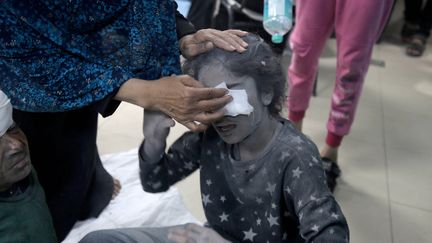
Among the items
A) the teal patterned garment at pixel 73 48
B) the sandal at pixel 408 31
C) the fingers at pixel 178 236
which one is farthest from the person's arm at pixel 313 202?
the sandal at pixel 408 31

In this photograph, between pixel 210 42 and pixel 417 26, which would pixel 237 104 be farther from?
pixel 417 26

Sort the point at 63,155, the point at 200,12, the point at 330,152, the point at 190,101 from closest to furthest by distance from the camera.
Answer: the point at 190,101
the point at 63,155
the point at 330,152
the point at 200,12

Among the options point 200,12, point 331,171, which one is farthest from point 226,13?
point 331,171

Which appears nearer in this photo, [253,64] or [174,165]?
[253,64]

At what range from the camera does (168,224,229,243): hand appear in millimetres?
925

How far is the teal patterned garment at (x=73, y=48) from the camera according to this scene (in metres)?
0.84

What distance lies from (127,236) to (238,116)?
0.37 metres

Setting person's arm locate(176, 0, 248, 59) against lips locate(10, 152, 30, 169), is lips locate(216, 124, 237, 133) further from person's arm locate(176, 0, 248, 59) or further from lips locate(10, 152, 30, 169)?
lips locate(10, 152, 30, 169)

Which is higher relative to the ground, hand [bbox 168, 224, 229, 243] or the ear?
the ear

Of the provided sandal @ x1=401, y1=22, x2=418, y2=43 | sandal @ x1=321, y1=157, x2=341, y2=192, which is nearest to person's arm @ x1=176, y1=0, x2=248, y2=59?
sandal @ x1=321, y1=157, x2=341, y2=192

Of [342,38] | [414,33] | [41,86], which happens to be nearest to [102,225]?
[41,86]

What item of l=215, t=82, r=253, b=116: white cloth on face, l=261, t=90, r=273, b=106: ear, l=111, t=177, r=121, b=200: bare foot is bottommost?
l=111, t=177, r=121, b=200: bare foot

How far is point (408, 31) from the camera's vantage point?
3199 millimetres

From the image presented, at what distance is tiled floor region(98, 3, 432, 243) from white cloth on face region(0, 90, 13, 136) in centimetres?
90
